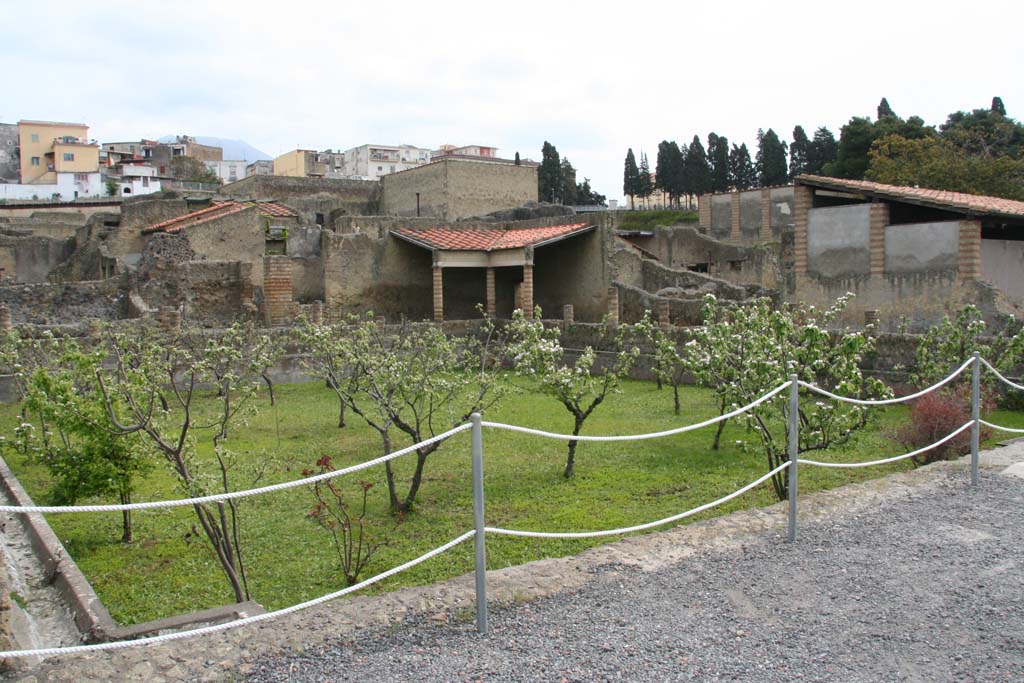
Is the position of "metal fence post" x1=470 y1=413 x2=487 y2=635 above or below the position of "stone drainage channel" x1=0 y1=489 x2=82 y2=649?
above

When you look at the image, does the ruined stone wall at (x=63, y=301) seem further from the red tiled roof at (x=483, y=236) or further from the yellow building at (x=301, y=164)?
the yellow building at (x=301, y=164)

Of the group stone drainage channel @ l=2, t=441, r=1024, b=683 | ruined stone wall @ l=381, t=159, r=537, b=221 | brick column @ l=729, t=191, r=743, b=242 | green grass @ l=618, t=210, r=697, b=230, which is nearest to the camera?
stone drainage channel @ l=2, t=441, r=1024, b=683

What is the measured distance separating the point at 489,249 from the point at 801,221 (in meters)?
8.98

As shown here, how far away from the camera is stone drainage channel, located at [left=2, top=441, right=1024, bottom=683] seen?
10.9ft

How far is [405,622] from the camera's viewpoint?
3803 mm

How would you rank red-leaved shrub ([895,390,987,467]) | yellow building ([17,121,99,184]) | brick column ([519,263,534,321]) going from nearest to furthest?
red-leaved shrub ([895,390,987,467])
brick column ([519,263,534,321])
yellow building ([17,121,99,184])

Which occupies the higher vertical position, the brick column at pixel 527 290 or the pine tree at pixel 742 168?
the pine tree at pixel 742 168

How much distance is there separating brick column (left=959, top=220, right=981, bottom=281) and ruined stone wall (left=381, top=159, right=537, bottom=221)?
27969 millimetres

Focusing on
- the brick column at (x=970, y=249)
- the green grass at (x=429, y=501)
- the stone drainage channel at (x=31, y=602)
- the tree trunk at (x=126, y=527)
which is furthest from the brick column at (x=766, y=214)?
the stone drainage channel at (x=31, y=602)

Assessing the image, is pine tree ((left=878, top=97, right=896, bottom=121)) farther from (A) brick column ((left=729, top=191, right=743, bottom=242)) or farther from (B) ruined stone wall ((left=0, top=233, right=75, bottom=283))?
(B) ruined stone wall ((left=0, top=233, right=75, bottom=283))

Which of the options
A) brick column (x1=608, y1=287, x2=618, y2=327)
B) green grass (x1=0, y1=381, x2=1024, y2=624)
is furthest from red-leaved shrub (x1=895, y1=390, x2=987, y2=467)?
brick column (x1=608, y1=287, x2=618, y2=327)

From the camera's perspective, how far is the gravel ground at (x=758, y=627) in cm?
339

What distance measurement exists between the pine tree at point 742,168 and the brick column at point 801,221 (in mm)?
39214

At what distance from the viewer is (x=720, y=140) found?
58719 mm
